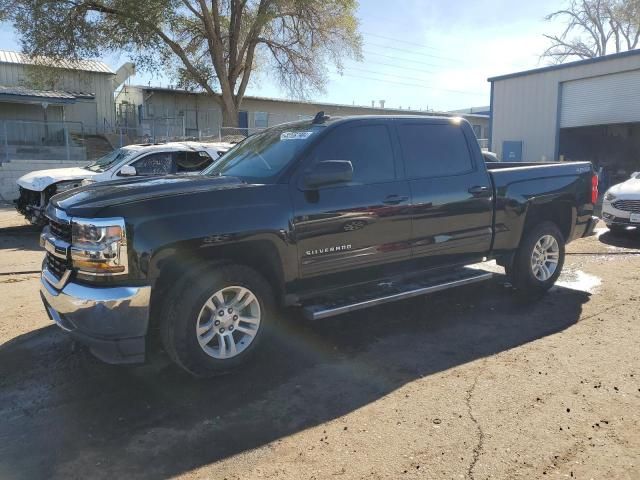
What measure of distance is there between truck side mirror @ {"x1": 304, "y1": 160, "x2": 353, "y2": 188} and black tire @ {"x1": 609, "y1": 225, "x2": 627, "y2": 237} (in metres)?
8.20

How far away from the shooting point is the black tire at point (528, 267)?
615cm

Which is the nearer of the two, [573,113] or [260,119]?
[573,113]

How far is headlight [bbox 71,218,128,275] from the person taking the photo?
3.63 meters

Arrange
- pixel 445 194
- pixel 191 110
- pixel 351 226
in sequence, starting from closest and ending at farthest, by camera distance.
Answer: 1. pixel 351 226
2. pixel 445 194
3. pixel 191 110

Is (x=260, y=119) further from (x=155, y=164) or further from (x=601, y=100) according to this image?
(x=155, y=164)

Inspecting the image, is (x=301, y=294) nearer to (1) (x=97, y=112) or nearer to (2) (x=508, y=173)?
(2) (x=508, y=173)

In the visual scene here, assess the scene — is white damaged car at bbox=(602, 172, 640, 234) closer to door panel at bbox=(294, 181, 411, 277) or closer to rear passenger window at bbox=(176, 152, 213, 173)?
door panel at bbox=(294, 181, 411, 277)

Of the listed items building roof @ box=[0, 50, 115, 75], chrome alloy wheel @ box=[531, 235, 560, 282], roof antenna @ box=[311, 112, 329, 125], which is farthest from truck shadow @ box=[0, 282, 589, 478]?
building roof @ box=[0, 50, 115, 75]

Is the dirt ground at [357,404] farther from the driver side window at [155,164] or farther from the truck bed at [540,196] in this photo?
the driver side window at [155,164]

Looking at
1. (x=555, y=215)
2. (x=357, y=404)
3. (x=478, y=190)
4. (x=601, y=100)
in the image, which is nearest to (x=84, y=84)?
(x=601, y=100)

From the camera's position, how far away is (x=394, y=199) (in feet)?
16.1

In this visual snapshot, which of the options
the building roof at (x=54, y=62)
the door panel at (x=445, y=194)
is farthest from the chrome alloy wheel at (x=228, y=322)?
the building roof at (x=54, y=62)

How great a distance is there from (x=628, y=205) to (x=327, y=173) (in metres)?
8.21

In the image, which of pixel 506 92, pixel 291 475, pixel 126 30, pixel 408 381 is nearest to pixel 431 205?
pixel 408 381
